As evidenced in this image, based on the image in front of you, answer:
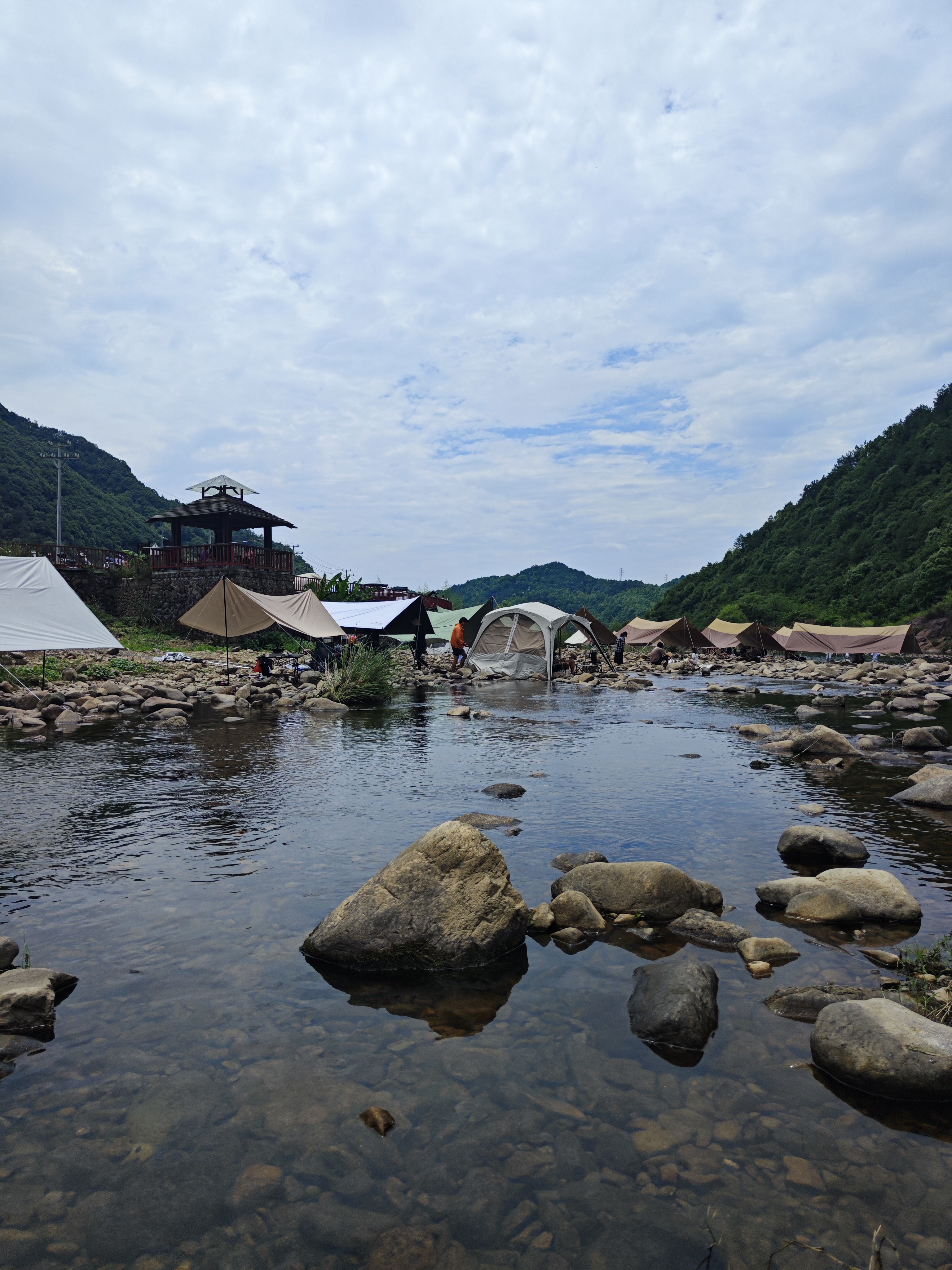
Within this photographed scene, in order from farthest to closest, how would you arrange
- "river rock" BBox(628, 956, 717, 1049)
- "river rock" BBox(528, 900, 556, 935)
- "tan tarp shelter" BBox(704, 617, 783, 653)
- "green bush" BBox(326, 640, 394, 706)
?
"tan tarp shelter" BBox(704, 617, 783, 653) → "green bush" BBox(326, 640, 394, 706) → "river rock" BBox(528, 900, 556, 935) → "river rock" BBox(628, 956, 717, 1049)

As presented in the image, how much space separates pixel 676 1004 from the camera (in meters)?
4.29

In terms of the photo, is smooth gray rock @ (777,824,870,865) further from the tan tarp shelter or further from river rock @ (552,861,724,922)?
the tan tarp shelter

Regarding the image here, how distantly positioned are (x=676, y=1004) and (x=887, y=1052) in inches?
43.2

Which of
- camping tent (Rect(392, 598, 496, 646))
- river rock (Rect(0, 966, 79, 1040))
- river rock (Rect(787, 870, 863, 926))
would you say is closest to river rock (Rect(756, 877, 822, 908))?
river rock (Rect(787, 870, 863, 926))

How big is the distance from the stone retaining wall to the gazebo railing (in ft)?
0.87

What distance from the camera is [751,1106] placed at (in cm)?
359

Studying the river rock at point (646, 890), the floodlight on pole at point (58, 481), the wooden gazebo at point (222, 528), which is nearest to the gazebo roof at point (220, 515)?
the wooden gazebo at point (222, 528)

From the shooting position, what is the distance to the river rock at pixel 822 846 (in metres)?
7.36

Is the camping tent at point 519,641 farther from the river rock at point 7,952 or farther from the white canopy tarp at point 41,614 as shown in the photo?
the river rock at point 7,952

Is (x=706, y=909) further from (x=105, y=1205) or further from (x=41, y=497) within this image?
(x=41, y=497)

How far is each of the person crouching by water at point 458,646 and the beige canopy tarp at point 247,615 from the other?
10.2 meters

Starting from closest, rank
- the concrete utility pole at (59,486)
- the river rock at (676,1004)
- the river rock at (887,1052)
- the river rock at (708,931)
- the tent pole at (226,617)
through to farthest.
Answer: the river rock at (887,1052) < the river rock at (676,1004) < the river rock at (708,931) < the tent pole at (226,617) < the concrete utility pole at (59,486)

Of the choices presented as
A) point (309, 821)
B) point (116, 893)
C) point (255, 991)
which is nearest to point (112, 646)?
point (309, 821)

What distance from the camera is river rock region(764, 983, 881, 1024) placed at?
443cm
